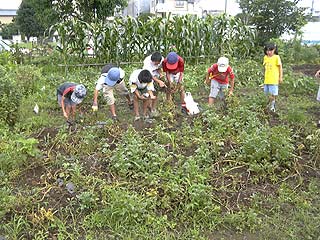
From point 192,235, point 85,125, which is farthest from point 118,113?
point 192,235

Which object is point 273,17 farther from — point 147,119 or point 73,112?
point 73,112

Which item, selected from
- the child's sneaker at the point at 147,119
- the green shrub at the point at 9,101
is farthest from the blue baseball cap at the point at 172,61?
the green shrub at the point at 9,101

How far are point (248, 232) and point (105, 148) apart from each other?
2101mm

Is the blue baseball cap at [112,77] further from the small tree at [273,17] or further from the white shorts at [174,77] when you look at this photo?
the small tree at [273,17]

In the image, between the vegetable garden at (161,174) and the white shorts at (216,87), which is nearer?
the vegetable garden at (161,174)

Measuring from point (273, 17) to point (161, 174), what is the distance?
12.3 metres

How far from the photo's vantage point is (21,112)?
6.95m

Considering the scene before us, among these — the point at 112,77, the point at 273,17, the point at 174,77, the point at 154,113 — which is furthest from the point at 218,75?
the point at 273,17

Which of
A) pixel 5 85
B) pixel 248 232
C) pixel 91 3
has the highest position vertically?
pixel 91 3

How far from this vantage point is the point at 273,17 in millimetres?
15258

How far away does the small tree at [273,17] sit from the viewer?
49.5ft

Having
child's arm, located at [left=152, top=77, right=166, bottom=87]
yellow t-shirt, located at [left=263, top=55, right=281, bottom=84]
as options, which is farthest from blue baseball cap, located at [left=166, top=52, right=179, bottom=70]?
yellow t-shirt, located at [left=263, top=55, right=281, bottom=84]

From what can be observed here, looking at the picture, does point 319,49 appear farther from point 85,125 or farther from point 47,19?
point 85,125

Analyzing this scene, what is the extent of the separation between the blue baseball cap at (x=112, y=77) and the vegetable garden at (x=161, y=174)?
25.9 inches
